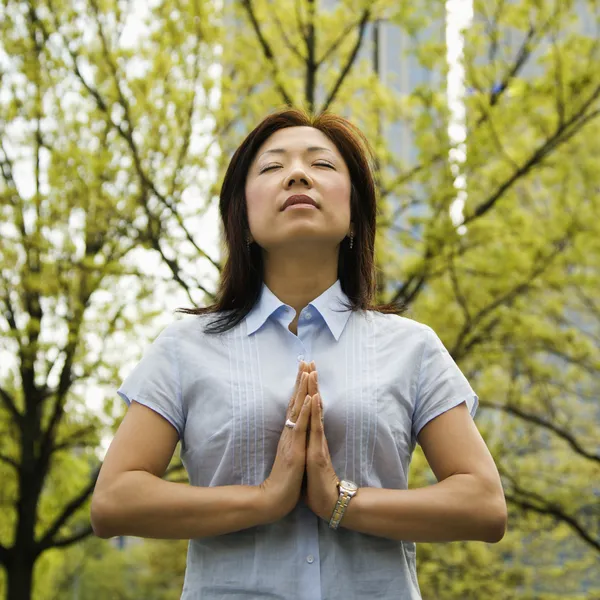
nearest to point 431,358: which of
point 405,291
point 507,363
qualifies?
point 405,291

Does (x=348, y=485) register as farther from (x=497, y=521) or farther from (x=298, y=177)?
(x=298, y=177)

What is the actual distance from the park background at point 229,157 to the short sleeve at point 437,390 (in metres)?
3.78

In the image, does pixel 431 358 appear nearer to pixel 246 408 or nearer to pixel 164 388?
pixel 246 408

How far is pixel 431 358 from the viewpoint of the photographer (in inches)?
73.3

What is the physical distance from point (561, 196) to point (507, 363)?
6.96 feet

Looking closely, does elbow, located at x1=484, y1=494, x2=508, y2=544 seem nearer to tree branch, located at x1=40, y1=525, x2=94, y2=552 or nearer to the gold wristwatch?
the gold wristwatch

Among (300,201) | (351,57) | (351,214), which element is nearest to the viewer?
(300,201)

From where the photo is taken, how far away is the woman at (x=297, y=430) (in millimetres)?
1652

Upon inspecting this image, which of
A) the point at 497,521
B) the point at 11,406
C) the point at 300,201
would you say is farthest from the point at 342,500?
the point at 11,406

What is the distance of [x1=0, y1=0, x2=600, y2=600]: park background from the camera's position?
19.1 ft

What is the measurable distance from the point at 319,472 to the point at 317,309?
40 centimetres

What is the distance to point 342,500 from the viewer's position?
1.64 m

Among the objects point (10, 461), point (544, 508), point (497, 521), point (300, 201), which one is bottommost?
point (497, 521)

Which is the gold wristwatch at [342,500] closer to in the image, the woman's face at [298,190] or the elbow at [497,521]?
the elbow at [497,521]
